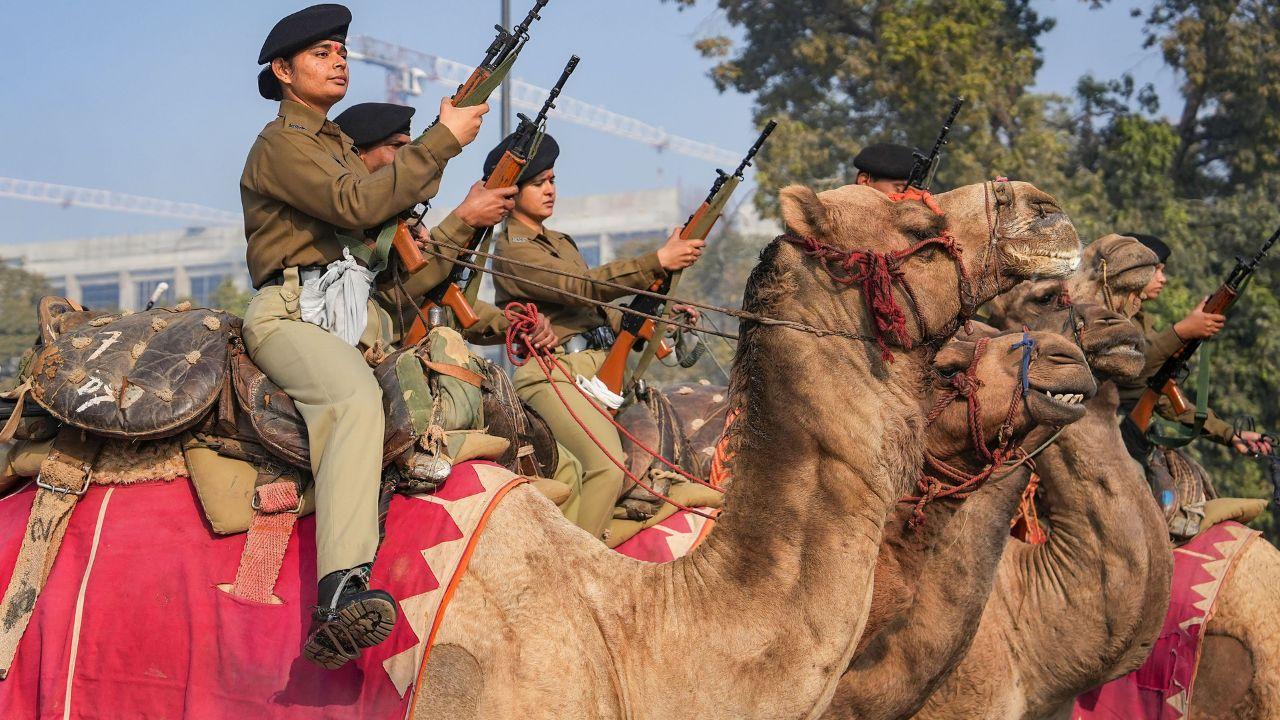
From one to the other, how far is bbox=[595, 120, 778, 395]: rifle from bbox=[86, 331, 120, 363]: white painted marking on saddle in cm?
272

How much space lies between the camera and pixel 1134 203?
20406 mm

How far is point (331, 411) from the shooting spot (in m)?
4.89

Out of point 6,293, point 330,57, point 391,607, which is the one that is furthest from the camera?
point 6,293

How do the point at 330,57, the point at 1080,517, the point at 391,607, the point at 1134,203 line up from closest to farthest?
the point at 391,607
the point at 330,57
the point at 1080,517
the point at 1134,203

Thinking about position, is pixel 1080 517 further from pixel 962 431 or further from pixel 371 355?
pixel 371 355

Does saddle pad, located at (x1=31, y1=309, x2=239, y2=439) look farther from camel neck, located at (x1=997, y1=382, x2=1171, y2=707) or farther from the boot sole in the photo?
camel neck, located at (x1=997, y1=382, x2=1171, y2=707)

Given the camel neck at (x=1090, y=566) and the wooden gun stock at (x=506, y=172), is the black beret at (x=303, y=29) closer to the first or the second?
the wooden gun stock at (x=506, y=172)

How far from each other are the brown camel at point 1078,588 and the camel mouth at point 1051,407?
1.85 meters

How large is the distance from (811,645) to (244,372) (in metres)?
2.30

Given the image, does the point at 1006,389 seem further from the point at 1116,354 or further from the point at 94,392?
the point at 94,392

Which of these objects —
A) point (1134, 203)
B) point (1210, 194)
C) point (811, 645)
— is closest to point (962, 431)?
point (811, 645)

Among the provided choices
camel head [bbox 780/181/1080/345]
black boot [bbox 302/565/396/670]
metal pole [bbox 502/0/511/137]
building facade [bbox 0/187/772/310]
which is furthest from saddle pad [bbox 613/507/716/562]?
building facade [bbox 0/187/772/310]

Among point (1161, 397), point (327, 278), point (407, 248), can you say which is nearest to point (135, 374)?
point (327, 278)

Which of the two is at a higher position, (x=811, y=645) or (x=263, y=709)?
(x=811, y=645)
